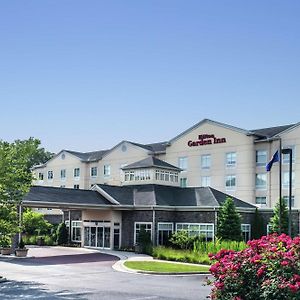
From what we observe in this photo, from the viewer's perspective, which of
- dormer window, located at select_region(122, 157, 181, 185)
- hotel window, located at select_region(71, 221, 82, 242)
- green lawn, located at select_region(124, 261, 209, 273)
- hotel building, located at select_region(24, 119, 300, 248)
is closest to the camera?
green lawn, located at select_region(124, 261, 209, 273)

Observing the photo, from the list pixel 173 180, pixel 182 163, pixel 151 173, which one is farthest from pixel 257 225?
pixel 182 163

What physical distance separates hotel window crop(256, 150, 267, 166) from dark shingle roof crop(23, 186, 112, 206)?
18952mm

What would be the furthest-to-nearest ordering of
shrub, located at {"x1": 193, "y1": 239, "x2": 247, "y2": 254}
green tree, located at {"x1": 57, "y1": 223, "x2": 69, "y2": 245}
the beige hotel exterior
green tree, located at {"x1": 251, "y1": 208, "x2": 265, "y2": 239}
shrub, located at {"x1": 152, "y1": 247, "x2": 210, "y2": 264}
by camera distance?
the beige hotel exterior → green tree, located at {"x1": 57, "y1": 223, "x2": 69, "y2": 245} → green tree, located at {"x1": 251, "y1": 208, "x2": 265, "y2": 239} → shrub, located at {"x1": 193, "y1": 239, "x2": 247, "y2": 254} → shrub, located at {"x1": 152, "y1": 247, "x2": 210, "y2": 264}

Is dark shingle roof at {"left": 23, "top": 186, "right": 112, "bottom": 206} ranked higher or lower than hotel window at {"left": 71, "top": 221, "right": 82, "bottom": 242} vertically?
higher

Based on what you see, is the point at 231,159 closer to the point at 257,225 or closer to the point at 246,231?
the point at 257,225

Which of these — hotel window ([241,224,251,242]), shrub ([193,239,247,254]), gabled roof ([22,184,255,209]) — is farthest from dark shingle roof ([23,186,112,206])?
hotel window ([241,224,251,242])

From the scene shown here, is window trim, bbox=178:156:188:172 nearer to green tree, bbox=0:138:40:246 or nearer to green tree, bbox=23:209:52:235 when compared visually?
green tree, bbox=23:209:52:235

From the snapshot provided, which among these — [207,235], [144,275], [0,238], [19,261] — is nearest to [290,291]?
[0,238]

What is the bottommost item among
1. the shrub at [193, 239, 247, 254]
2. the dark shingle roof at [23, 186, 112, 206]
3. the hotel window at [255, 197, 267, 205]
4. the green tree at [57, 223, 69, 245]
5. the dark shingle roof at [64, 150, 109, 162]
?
the green tree at [57, 223, 69, 245]

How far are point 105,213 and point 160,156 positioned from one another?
2035 cm

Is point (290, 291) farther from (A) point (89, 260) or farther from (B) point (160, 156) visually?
(B) point (160, 156)

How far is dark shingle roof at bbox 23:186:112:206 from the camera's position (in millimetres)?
39037

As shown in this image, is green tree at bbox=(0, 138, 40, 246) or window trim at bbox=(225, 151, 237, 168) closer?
green tree at bbox=(0, 138, 40, 246)

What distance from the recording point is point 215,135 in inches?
2281
